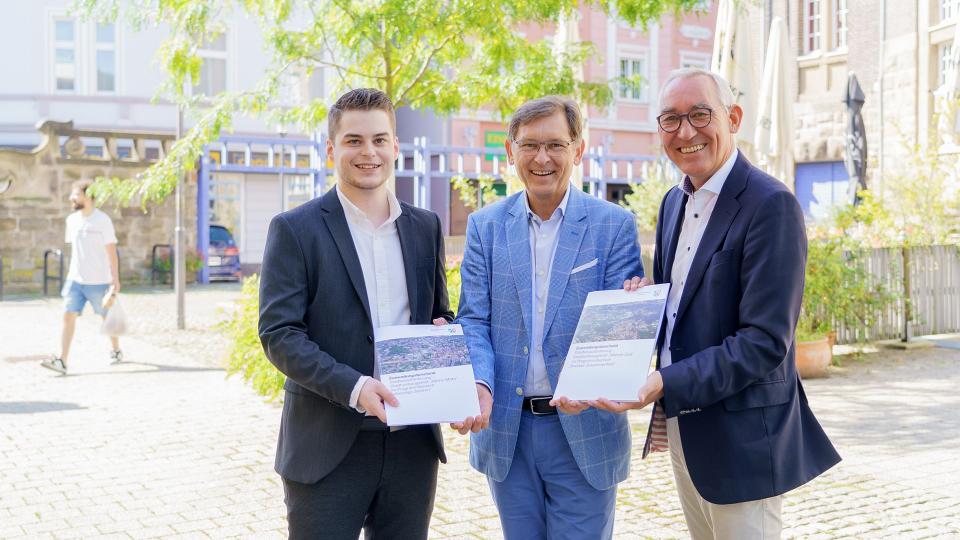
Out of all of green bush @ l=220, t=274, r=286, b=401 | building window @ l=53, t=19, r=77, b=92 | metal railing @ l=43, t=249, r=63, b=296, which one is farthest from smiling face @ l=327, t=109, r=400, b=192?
building window @ l=53, t=19, r=77, b=92

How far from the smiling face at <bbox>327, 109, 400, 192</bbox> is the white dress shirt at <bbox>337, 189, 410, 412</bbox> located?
109 millimetres

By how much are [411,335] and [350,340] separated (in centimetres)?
20

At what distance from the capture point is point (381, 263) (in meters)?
3.13

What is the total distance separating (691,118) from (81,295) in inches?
378

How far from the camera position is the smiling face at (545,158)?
306cm

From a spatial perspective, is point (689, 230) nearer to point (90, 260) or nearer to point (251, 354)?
point (251, 354)

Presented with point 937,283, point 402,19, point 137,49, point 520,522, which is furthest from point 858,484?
point 137,49

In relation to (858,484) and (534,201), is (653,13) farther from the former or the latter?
(534,201)

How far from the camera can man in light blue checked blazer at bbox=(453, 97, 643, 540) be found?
121 inches

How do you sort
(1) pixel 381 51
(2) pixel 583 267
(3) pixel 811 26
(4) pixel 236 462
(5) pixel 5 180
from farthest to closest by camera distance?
(3) pixel 811 26 → (5) pixel 5 180 → (1) pixel 381 51 → (4) pixel 236 462 → (2) pixel 583 267

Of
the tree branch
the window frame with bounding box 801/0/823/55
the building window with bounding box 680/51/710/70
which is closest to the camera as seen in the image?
the tree branch

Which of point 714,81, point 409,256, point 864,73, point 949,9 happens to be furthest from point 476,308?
point 864,73

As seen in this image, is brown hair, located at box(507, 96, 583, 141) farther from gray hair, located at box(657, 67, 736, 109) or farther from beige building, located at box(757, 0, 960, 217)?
beige building, located at box(757, 0, 960, 217)

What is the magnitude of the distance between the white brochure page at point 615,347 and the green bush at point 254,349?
519 cm
